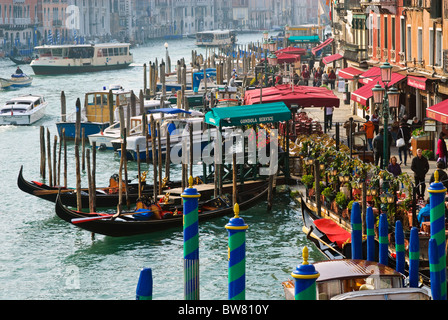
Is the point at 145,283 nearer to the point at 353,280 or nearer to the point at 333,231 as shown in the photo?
the point at 353,280

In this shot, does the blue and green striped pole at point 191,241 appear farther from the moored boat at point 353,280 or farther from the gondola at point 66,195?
the gondola at point 66,195

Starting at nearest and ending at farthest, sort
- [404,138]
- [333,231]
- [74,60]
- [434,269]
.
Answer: [434,269], [333,231], [404,138], [74,60]

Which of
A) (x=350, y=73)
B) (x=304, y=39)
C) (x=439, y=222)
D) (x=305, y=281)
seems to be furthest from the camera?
(x=304, y=39)

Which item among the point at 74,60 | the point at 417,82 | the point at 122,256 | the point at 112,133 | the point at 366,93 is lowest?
the point at 122,256

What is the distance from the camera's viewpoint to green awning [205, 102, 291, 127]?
17.5m

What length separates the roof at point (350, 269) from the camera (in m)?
10.1

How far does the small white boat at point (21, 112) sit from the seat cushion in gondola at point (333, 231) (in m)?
21.7

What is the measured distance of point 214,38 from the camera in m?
102

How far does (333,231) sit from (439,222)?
171 inches

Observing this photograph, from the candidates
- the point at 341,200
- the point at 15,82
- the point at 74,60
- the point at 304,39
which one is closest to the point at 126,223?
the point at 341,200

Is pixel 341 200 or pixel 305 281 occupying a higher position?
pixel 305 281

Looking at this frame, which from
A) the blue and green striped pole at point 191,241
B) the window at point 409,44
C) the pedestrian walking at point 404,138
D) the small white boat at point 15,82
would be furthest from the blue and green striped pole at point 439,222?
the small white boat at point 15,82

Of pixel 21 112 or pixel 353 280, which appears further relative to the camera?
pixel 21 112

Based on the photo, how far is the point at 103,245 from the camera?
15.6 m
